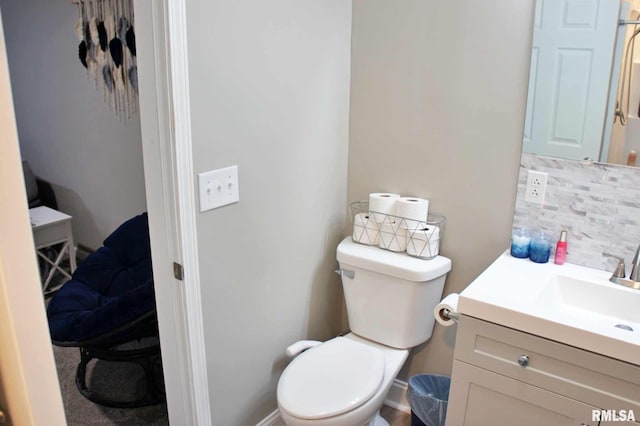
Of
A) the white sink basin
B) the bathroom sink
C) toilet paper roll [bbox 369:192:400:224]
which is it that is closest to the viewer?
the white sink basin

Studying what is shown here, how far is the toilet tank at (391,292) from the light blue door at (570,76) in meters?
0.59

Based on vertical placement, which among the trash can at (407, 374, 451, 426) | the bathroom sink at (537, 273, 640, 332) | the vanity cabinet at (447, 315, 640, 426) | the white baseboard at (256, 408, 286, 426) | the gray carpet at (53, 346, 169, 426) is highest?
the bathroom sink at (537, 273, 640, 332)

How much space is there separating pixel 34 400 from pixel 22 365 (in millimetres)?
51

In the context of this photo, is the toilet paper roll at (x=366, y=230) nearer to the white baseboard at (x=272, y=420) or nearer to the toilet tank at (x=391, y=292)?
the toilet tank at (x=391, y=292)

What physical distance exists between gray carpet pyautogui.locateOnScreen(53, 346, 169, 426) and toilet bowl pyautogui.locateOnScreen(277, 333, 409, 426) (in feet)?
2.56

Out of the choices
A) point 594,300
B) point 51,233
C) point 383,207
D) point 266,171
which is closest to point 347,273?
point 383,207

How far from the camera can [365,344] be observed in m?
2.17

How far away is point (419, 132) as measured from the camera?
83.0 inches

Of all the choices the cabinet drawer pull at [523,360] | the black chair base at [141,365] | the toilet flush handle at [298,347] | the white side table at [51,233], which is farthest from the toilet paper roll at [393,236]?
the white side table at [51,233]

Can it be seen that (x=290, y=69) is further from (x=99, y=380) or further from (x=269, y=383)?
(x=99, y=380)

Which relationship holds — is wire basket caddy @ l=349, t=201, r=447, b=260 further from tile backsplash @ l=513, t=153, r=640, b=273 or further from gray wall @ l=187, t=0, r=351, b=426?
tile backsplash @ l=513, t=153, r=640, b=273

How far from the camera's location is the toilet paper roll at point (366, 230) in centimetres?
219

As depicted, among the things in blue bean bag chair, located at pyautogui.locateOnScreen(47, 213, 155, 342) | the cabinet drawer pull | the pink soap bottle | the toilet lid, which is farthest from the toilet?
blue bean bag chair, located at pyautogui.locateOnScreen(47, 213, 155, 342)

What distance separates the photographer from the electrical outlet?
6.16 feet
